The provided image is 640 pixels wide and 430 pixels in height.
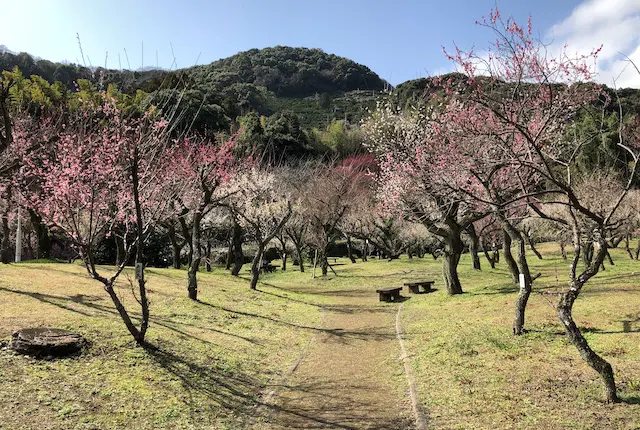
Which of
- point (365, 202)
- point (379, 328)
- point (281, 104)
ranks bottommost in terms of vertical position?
point (379, 328)

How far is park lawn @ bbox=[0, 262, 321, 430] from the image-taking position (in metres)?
5.94

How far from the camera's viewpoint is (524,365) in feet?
25.1

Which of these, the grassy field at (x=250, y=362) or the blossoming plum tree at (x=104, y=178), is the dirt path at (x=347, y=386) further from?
the blossoming plum tree at (x=104, y=178)

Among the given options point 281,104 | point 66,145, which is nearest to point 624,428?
point 66,145

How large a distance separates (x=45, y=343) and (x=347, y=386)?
516 cm

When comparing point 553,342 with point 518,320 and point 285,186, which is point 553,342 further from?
point 285,186

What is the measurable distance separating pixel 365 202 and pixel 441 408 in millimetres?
31897

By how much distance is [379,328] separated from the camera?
13.0 m

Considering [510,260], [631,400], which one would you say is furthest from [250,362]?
[510,260]

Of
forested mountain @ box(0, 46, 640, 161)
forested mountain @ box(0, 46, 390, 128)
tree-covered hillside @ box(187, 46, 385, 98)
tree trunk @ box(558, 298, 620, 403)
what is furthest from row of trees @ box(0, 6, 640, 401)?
tree-covered hillside @ box(187, 46, 385, 98)

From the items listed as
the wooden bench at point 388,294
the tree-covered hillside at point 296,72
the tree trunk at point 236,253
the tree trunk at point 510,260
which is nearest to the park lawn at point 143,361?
the wooden bench at point 388,294

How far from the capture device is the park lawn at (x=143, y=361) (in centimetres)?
594

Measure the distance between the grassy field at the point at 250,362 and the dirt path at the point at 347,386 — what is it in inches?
14.0

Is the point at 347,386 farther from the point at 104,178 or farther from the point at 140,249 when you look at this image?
the point at 104,178
